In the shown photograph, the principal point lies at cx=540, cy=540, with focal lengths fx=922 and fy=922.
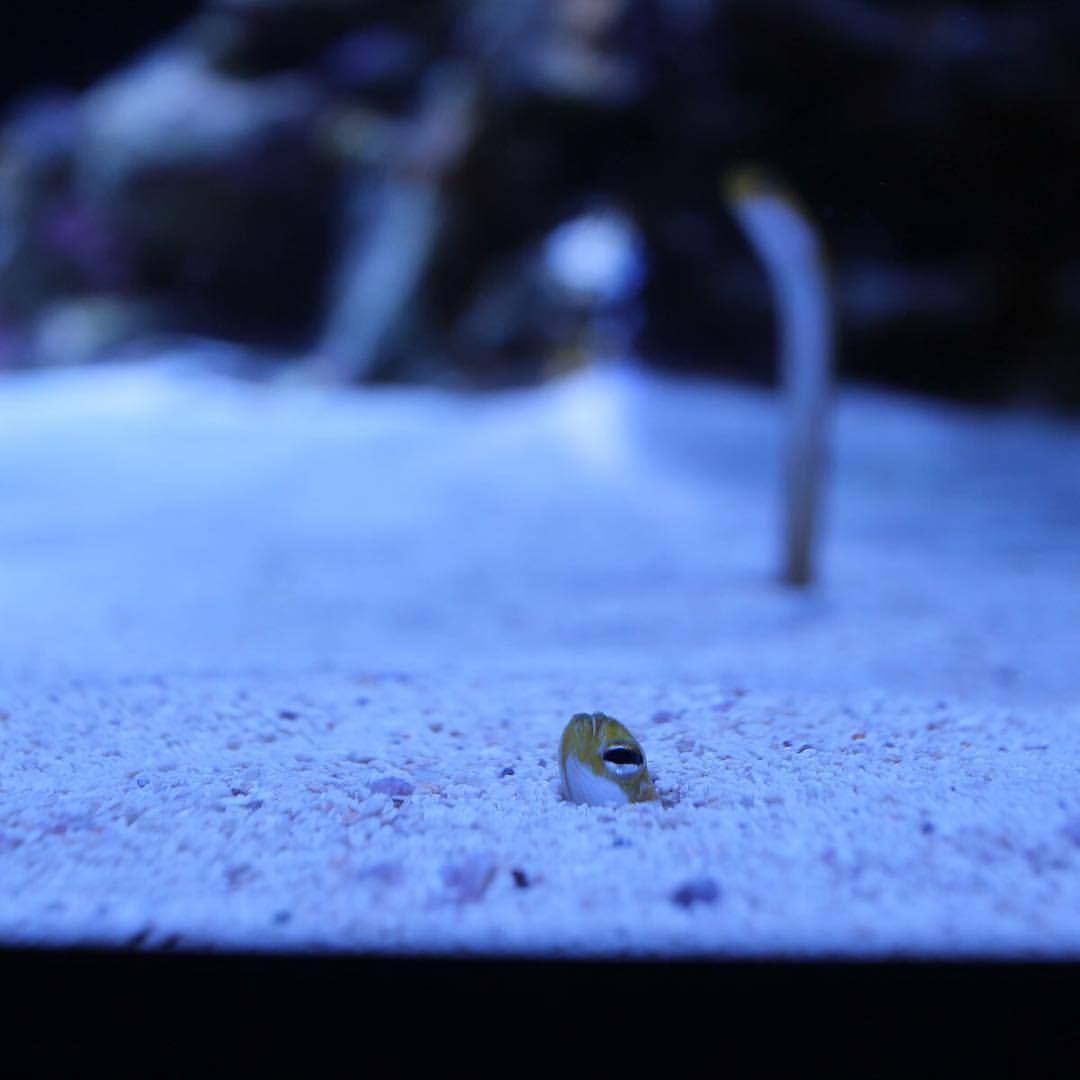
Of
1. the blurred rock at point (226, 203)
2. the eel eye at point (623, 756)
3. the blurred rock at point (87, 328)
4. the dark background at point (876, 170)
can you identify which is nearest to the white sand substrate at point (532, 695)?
the eel eye at point (623, 756)

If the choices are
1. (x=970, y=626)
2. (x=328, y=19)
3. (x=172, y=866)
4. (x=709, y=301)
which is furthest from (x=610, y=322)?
(x=172, y=866)

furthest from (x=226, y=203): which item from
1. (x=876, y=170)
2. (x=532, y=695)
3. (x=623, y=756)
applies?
(x=623, y=756)

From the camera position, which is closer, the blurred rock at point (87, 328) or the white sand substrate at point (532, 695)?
the white sand substrate at point (532, 695)

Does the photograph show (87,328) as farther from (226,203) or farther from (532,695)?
(532,695)

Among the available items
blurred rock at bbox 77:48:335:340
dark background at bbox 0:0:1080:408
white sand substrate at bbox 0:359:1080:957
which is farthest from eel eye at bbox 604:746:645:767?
blurred rock at bbox 77:48:335:340

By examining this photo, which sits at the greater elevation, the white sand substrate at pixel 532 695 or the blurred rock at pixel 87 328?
the blurred rock at pixel 87 328

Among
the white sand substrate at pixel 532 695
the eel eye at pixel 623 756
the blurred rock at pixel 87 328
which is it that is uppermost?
the blurred rock at pixel 87 328

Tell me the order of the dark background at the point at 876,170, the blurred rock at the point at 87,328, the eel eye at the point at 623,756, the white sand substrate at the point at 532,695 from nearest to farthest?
the white sand substrate at the point at 532,695 → the eel eye at the point at 623,756 → the dark background at the point at 876,170 → the blurred rock at the point at 87,328

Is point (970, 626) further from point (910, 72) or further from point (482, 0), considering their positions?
point (482, 0)

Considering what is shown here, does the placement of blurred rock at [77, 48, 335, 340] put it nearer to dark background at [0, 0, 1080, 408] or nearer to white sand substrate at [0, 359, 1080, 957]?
dark background at [0, 0, 1080, 408]

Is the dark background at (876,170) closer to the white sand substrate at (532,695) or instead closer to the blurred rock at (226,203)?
the white sand substrate at (532,695)
